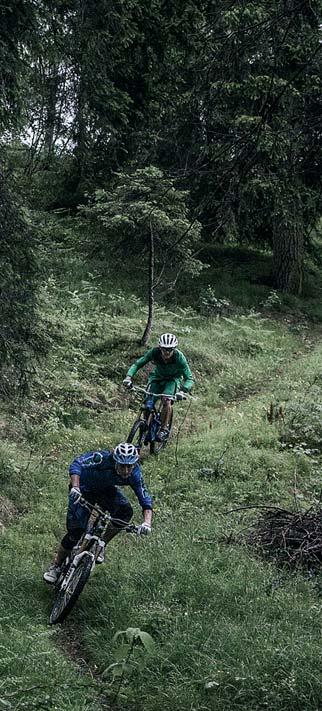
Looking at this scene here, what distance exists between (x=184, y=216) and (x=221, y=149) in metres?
10.0

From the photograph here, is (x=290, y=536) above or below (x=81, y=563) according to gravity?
above

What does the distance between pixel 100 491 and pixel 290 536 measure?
7.58 feet

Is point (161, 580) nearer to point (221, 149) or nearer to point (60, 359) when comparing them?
point (221, 149)

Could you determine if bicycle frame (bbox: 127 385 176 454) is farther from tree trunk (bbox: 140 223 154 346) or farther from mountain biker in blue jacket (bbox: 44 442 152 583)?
tree trunk (bbox: 140 223 154 346)

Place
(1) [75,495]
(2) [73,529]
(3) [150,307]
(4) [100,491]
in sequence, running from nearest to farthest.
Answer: (1) [75,495]
(2) [73,529]
(4) [100,491]
(3) [150,307]

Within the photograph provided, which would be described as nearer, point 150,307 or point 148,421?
point 148,421

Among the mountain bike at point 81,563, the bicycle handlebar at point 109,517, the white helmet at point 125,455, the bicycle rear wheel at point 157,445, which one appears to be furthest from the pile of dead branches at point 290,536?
the bicycle rear wheel at point 157,445

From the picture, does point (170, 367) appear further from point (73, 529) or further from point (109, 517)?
point (109, 517)

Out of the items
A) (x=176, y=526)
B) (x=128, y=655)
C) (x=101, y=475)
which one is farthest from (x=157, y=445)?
(x=128, y=655)

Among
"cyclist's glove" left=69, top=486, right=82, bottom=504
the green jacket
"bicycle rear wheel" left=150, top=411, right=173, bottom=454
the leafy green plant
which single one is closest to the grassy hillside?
the leafy green plant

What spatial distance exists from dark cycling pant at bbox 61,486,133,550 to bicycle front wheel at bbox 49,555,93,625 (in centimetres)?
59

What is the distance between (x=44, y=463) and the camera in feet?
39.3

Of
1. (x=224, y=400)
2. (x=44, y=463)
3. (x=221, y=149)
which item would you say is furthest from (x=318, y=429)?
(x=221, y=149)

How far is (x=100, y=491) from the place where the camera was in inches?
326
